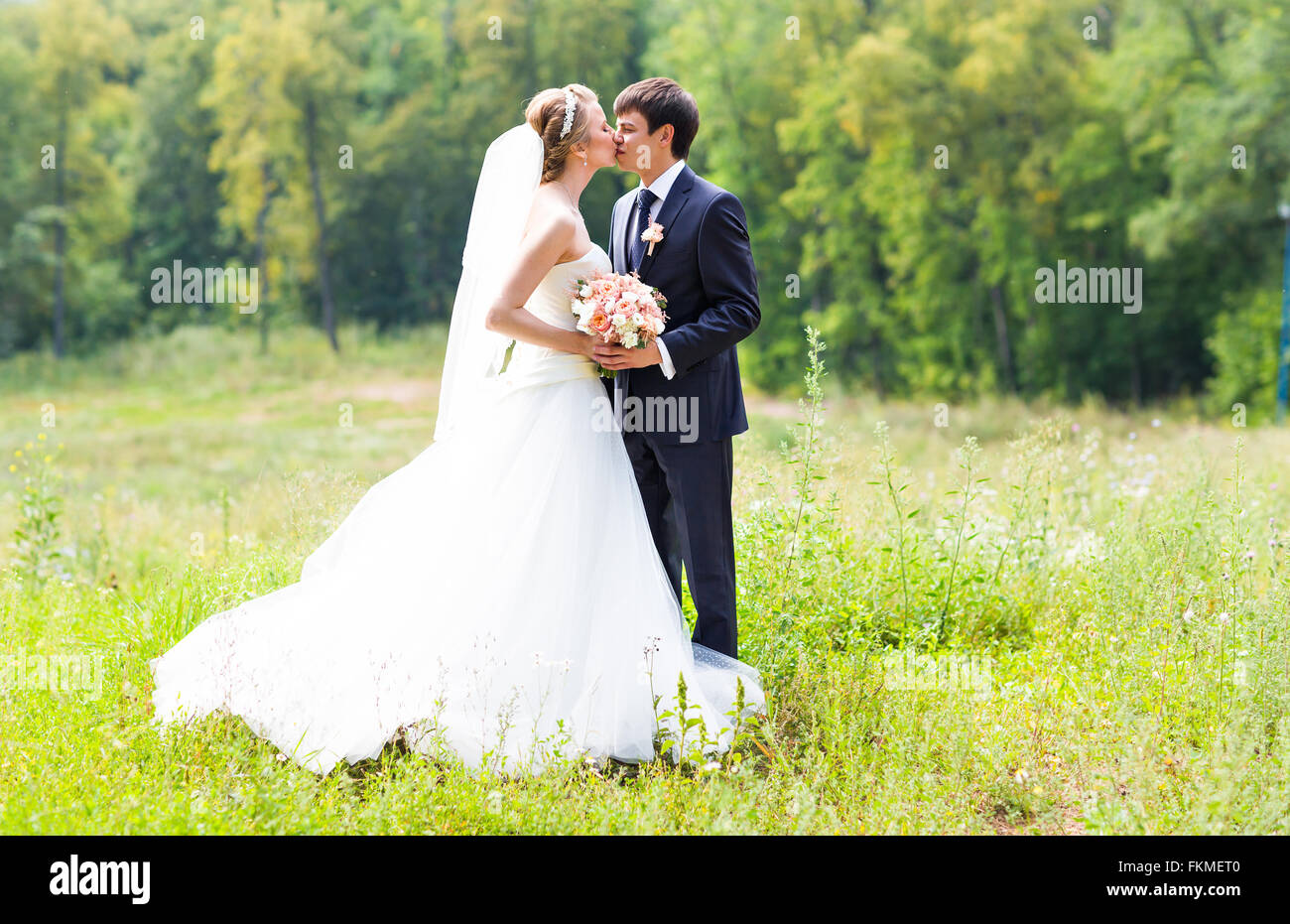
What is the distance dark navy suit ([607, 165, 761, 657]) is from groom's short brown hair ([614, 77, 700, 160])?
0.17 m

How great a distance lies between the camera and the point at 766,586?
491cm

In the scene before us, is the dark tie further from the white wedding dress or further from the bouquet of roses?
the bouquet of roses

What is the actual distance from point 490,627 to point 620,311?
51.9 inches

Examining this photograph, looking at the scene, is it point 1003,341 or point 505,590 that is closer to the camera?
point 505,590

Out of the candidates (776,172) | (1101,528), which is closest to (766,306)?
(776,172)

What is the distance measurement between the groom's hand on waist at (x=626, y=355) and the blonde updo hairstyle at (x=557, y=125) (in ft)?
2.48

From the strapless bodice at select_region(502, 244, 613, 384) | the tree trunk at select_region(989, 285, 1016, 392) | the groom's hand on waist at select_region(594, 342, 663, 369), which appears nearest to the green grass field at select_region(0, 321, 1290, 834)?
the groom's hand on waist at select_region(594, 342, 663, 369)

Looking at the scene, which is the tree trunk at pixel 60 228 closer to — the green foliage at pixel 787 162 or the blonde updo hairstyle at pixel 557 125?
the green foliage at pixel 787 162

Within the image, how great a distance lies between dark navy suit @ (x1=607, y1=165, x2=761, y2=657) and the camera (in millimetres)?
4105

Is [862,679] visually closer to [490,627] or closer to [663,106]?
[490,627]

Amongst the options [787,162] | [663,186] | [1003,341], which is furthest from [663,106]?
[787,162]

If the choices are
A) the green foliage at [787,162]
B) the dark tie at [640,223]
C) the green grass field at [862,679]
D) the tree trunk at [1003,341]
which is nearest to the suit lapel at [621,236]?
the dark tie at [640,223]

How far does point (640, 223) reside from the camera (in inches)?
171
